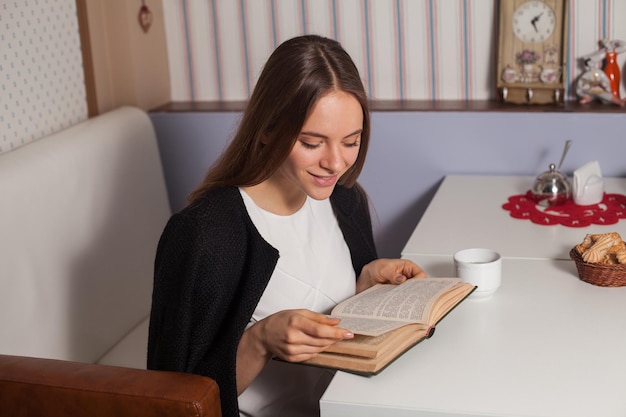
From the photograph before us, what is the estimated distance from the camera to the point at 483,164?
2451 millimetres

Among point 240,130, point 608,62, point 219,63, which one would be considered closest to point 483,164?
point 608,62

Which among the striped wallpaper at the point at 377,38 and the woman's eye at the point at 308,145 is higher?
the striped wallpaper at the point at 377,38

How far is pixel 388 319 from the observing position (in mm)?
1436

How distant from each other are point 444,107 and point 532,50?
282 millimetres

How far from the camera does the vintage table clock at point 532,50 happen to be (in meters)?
2.38

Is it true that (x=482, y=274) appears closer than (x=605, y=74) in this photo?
Yes

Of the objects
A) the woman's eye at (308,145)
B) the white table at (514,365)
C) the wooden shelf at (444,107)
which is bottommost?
the white table at (514,365)

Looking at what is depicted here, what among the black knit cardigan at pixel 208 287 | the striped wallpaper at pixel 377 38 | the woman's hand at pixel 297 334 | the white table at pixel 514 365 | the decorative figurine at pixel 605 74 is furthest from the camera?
the striped wallpaper at pixel 377 38

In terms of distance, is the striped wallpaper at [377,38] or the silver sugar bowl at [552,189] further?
the striped wallpaper at [377,38]

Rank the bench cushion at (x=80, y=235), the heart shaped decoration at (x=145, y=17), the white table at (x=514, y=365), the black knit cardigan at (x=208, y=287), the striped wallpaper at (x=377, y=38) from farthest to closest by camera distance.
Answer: the heart shaped decoration at (x=145, y=17) < the striped wallpaper at (x=377, y=38) < the bench cushion at (x=80, y=235) < the black knit cardigan at (x=208, y=287) < the white table at (x=514, y=365)

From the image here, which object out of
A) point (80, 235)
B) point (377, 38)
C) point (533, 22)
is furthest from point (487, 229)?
point (80, 235)

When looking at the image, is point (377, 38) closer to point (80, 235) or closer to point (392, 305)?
point (80, 235)

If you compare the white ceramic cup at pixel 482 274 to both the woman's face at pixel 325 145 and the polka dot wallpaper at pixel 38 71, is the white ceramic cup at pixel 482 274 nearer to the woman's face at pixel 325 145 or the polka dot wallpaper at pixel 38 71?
the woman's face at pixel 325 145

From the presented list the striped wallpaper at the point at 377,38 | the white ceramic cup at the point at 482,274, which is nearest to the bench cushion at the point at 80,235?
the striped wallpaper at the point at 377,38
